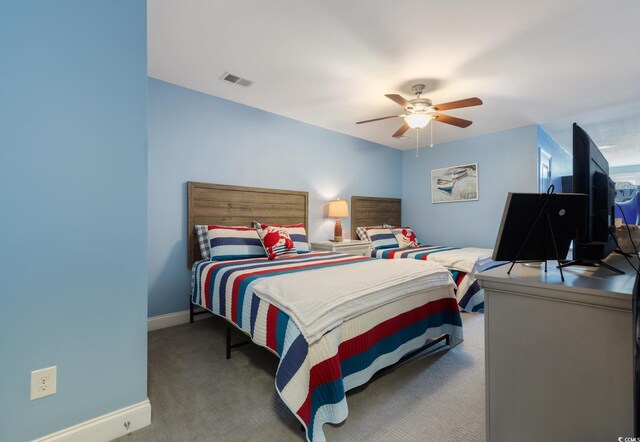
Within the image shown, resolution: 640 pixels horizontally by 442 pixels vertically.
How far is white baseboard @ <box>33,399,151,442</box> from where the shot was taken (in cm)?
137

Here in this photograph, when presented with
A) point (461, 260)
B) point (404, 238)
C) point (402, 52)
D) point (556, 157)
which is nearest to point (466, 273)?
point (461, 260)

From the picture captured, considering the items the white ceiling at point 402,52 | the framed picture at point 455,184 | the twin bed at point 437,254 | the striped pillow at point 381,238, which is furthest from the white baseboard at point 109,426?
the framed picture at point 455,184

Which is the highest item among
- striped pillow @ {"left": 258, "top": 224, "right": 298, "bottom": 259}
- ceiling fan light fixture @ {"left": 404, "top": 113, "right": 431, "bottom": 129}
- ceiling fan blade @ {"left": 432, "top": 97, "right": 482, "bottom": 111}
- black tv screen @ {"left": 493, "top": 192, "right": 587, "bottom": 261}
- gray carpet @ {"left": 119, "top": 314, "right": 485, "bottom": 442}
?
ceiling fan blade @ {"left": 432, "top": 97, "right": 482, "bottom": 111}

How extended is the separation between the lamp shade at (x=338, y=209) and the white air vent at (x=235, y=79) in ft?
6.63

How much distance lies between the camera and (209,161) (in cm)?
341

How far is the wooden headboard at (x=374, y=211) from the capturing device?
5060 mm

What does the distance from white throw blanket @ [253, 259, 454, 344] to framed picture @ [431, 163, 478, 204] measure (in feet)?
10.1

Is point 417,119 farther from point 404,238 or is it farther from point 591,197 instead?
point 591,197

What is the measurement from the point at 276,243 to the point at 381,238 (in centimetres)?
205

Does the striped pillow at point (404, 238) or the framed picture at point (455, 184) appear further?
the framed picture at point (455, 184)

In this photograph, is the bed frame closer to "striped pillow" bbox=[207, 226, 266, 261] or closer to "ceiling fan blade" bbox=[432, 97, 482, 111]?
"striped pillow" bbox=[207, 226, 266, 261]

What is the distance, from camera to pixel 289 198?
412 centimetres

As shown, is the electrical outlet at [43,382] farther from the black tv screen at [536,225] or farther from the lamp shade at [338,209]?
the lamp shade at [338,209]

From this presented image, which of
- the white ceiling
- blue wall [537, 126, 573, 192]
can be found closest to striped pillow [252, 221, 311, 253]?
the white ceiling
